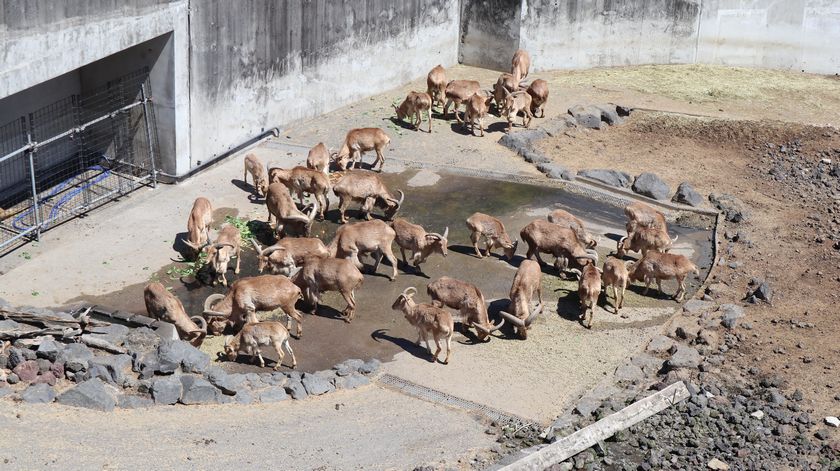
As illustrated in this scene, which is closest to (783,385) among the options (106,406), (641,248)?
(641,248)

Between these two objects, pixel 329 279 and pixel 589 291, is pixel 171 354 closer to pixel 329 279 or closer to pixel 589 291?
pixel 329 279

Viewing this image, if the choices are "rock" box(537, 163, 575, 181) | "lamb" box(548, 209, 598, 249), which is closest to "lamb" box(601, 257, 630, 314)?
"lamb" box(548, 209, 598, 249)

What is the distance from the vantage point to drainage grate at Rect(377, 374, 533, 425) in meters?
14.2

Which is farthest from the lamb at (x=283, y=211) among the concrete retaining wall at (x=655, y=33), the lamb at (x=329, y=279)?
the concrete retaining wall at (x=655, y=33)

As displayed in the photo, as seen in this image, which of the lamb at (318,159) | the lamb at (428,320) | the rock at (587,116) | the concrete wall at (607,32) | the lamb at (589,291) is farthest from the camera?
the concrete wall at (607,32)

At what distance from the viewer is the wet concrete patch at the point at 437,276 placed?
1598cm

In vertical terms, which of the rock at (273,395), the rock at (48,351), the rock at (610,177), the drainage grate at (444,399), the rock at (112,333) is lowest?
the drainage grate at (444,399)

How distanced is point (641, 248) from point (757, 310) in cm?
230

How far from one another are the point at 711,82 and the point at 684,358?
48.1 ft

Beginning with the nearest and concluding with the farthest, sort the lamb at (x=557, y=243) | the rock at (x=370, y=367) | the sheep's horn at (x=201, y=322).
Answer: the rock at (x=370, y=367)
the sheep's horn at (x=201, y=322)
the lamb at (x=557, y=243)

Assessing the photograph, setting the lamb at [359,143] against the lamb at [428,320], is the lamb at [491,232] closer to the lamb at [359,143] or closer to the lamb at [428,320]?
the lamb at [428,320]

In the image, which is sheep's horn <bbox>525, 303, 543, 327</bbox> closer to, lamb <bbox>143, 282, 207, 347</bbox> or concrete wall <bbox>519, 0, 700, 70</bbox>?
lamb <bbox>143, 282, 207, 347</bbox>

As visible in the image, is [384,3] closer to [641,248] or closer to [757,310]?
[641,248]

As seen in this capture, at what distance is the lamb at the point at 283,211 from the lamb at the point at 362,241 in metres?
1.15
